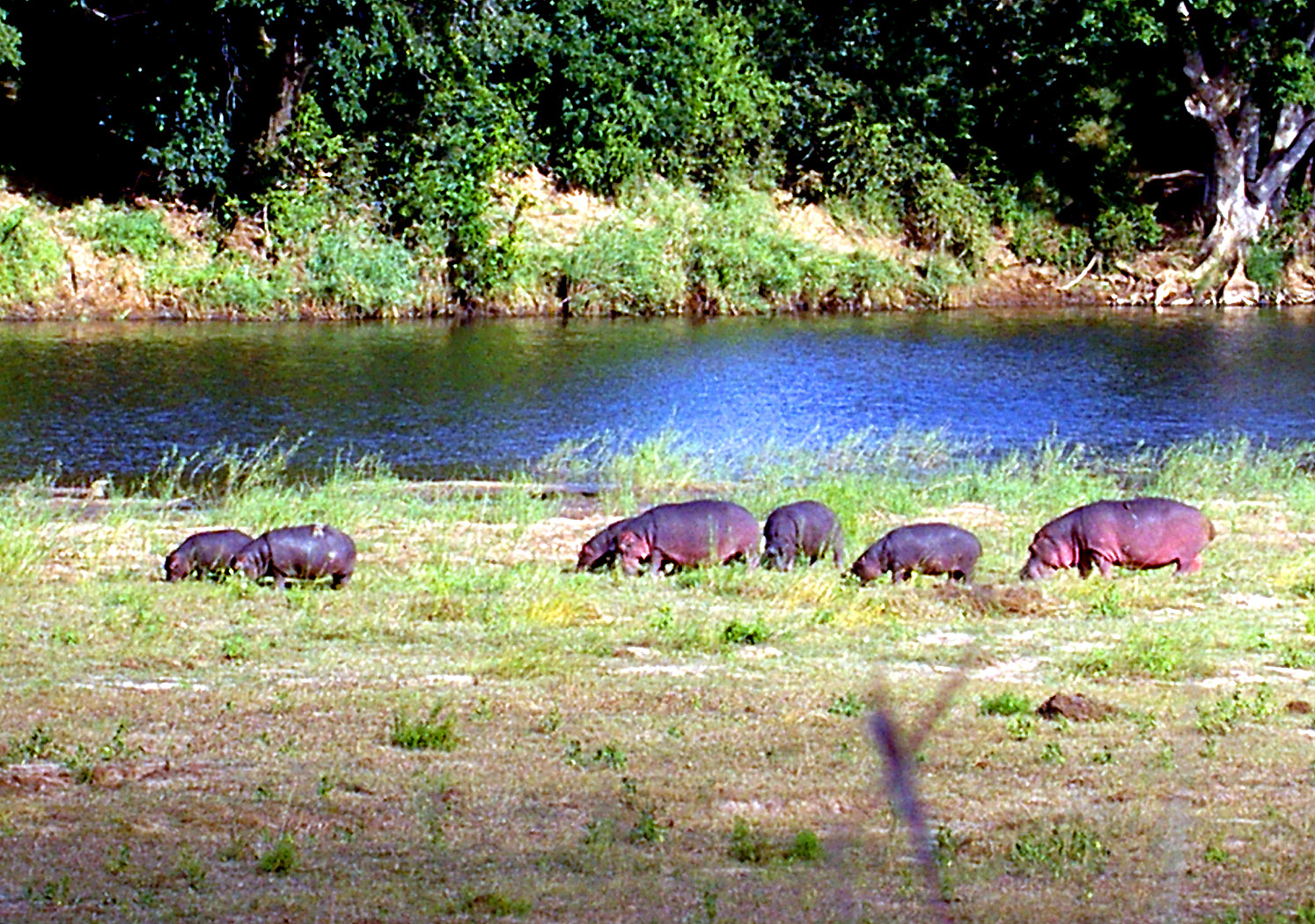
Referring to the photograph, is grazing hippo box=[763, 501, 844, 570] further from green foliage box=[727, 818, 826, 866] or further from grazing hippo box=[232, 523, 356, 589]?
green foliage box=[727, 818, 826, 866]

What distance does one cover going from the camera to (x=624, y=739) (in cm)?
865

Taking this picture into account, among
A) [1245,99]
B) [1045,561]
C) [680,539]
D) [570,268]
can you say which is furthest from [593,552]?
[1245,99]

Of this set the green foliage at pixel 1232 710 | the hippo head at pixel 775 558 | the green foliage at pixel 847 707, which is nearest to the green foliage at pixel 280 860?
the green foliage at pixel 847 707

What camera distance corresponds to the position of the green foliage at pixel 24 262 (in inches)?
1399

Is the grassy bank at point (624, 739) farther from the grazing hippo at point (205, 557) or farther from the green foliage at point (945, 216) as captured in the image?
the green foliage at point (945, 216)

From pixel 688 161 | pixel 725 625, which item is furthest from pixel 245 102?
pixel 725 625

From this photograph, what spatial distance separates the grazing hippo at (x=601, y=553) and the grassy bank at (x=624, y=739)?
0.80 ft

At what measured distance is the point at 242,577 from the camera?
41.1ft

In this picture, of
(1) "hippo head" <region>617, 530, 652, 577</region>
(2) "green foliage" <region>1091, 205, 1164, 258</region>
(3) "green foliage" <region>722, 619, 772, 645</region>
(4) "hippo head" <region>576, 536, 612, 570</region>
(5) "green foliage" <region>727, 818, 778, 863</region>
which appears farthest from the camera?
(2) "green foliage" <region>1091, 205, 1164, 258</region>

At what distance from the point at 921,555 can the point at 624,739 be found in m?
5.02

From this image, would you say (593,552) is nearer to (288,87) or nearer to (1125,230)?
(288,87)

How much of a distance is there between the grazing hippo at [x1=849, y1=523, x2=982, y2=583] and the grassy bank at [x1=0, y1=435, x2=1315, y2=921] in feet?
1.63

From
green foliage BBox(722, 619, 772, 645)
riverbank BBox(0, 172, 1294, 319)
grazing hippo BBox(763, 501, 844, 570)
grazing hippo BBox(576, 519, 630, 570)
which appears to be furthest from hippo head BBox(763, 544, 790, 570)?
riverbank BBox(0, 172, 1294, 319)

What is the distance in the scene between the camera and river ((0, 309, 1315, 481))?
73.4ft
